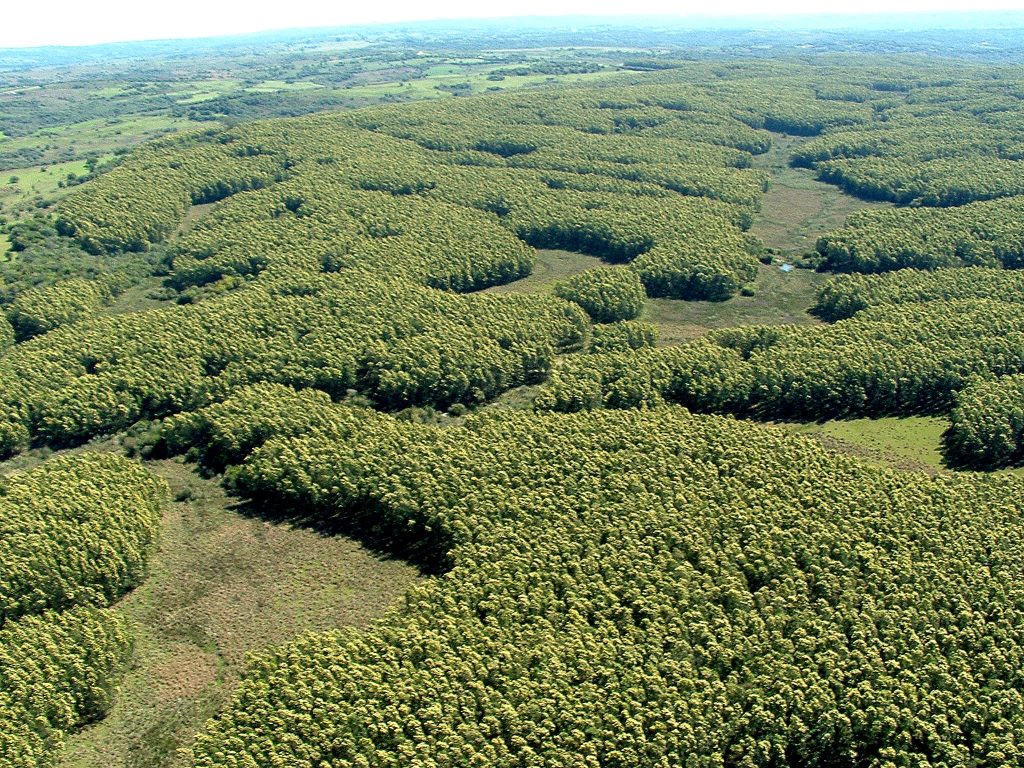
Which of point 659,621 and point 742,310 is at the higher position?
point 742,310

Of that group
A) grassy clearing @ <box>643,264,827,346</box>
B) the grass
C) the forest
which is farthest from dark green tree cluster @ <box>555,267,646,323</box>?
the grass

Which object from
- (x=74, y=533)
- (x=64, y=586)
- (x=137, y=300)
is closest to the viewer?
(x=64, y=586)

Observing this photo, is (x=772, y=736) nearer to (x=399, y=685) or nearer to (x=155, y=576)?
(x=399, y=685)

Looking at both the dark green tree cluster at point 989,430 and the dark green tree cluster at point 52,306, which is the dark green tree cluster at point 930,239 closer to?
the dark green tree cluster at point 989,430

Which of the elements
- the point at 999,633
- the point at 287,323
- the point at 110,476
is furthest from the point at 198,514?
the point at 999,633

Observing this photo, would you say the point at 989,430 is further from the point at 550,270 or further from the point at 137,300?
the point at 137,300

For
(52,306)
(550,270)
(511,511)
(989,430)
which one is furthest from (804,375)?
(52,306)
